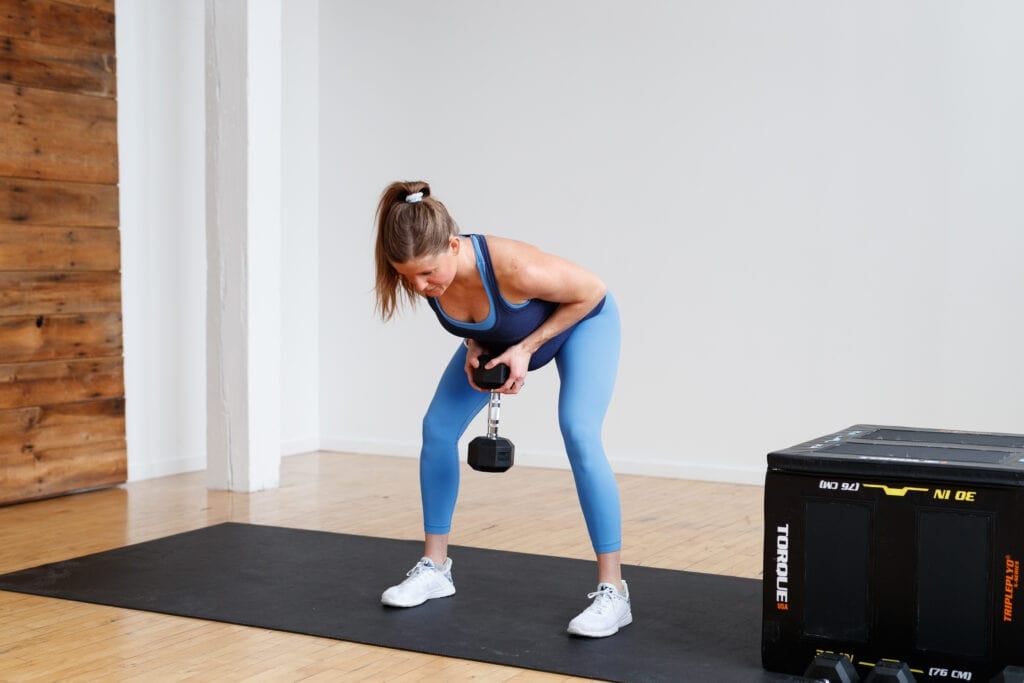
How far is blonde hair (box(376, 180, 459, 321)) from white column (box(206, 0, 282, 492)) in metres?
2.07

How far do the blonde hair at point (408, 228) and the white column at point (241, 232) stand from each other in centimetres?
207

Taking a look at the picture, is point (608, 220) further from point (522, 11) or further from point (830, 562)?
point (830, 562)

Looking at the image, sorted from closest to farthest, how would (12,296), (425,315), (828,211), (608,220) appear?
(12,296) < (828,211) < (608,220) < (425,315)

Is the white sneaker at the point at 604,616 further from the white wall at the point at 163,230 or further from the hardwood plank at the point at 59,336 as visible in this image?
the white wall at the point at 163,230

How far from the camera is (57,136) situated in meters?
4.52

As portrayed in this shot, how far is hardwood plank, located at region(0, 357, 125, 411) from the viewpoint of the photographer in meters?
4.38

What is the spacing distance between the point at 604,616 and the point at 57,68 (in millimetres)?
3090

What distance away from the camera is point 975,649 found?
2262 millimetres

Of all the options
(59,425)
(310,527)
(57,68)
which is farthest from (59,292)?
(310,527)

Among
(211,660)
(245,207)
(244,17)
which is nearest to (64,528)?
(245,207)

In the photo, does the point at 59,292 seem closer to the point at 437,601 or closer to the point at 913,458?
the point at 437,601

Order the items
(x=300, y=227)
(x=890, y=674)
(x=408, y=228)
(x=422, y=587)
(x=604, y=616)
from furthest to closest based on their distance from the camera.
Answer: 1. (x=300, y=227)
2. (x=422, y=587)
3. (x=604, y=616)
4. (x=408, y=228)
5. (x=890, y=674)

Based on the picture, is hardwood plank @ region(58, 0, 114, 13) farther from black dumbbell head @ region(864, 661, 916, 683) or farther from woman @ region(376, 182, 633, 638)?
black dumbbell head @ region(864, 661, 916, 683)

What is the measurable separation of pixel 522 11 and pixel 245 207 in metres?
1.62
